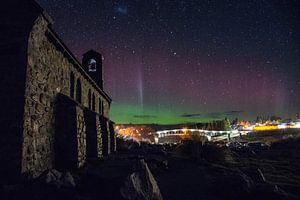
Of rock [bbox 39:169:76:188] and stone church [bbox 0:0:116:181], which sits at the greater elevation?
stone church [bbox 0:0:116:181]

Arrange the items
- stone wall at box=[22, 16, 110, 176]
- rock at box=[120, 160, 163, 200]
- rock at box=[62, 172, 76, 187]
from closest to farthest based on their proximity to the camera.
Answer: rock at box=[120, 160, 163, 200] < rock at box=[62, 172, 76, 187] < stone wall at box=[22, 16, 110, 176]

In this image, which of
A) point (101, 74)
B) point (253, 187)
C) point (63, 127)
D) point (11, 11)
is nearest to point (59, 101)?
point (63, 127)

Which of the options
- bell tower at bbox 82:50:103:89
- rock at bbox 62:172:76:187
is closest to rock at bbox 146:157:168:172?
rock at bbox 62:172:76:187

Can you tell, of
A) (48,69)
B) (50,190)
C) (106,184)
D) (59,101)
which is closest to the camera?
(50,190)

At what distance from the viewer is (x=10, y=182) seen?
21.8ft

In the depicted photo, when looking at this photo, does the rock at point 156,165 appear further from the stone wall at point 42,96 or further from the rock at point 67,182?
the rock at point 67,182

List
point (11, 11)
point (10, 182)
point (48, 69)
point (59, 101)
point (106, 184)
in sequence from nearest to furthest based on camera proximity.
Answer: point (106, 184) → point (10, 182) → point (11, 11) → point (48, 69) → point (59, 101)

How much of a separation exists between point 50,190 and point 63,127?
13.6ft

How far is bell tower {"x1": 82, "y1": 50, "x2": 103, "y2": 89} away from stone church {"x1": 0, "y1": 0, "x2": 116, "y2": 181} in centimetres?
1212

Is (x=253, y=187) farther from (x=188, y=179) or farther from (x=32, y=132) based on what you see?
(x=32, y=132)

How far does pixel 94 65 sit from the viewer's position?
77.5 ft

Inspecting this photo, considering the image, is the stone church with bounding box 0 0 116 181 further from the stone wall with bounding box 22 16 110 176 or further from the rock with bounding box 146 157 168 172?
the rock with bounding box 146 157 168 172

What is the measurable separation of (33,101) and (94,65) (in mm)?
16418

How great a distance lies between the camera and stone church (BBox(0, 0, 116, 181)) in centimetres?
692
